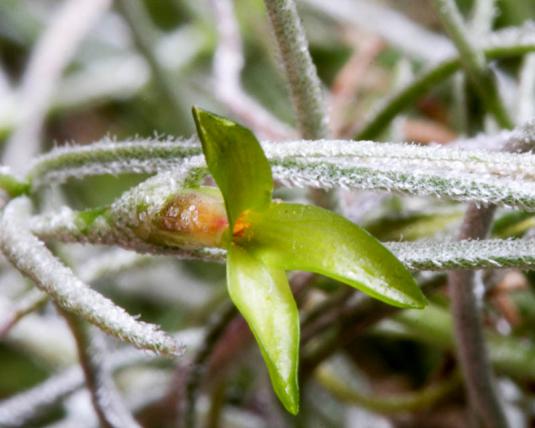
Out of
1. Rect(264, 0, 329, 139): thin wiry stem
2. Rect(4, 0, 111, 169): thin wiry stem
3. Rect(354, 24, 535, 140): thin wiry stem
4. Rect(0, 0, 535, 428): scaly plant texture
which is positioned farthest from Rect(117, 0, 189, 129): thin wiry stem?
Rect(264, 0, 329, 139): thin wiry stem

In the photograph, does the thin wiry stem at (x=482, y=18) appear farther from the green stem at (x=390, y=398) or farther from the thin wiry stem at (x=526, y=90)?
the green stem at (x=390, y=398)

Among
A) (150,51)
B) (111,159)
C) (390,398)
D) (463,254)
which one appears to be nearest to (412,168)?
(463,254)

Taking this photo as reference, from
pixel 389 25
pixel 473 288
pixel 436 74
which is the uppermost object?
pixel 389 25

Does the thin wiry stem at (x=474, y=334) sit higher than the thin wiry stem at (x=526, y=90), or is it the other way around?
the thin wiry stem at (x=526, y=90)

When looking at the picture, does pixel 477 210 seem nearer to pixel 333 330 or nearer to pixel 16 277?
pixel 333 330

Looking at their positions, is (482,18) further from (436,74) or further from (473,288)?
(473,288)

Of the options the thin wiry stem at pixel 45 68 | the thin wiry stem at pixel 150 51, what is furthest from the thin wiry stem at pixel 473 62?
the thin wiry stem at pixel 45 68

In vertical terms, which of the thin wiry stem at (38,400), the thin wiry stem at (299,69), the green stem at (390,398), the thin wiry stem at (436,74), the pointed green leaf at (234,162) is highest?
the thin wiry stem at (436,74)
